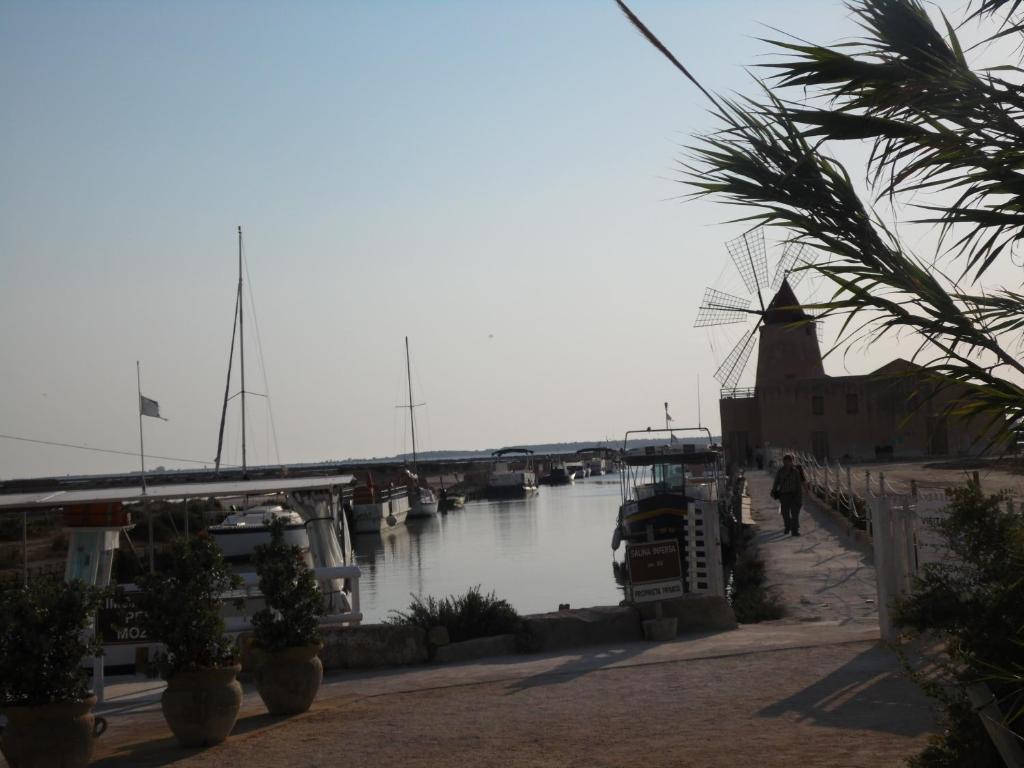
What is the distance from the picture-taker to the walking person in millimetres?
20266

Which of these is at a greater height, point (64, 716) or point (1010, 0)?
point (1010, 0)

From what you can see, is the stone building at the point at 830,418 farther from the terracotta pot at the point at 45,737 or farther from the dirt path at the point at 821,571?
the terracotta pot at the point at 45,737

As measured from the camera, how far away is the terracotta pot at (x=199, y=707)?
276 inches

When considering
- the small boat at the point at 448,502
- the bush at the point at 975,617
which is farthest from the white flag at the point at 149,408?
the small boat at the point at 448,502

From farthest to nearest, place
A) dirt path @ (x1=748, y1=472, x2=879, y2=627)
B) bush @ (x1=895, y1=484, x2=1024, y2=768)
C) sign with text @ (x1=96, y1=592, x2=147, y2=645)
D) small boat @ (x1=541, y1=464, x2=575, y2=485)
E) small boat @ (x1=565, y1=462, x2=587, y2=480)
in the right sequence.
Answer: small boat @ (x1=565, y1=462, x2=587, y2=480)
small boat @ (x1=541, y1=464, x2=575, y2=485)
dirt path @ (x1=748, y1=472, x2=879, y2=627)
sign with text @ (x1=96, y1=592, x2=147, y2=645)
bush @ (x1=895, y1=484, x2=1024, y2=768)

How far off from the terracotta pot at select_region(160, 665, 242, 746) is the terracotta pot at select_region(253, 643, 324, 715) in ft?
2.32

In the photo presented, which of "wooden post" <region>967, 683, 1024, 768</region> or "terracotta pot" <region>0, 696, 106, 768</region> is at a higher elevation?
"wooden post" <region>967, 683, 1024, 768</region>

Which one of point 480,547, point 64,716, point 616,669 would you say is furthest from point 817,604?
point 480,547

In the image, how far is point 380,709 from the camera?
784cm

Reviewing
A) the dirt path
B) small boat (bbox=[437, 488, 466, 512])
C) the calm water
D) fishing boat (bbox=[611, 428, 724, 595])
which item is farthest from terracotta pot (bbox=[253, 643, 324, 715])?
small boat (bbox=[437, 488, 466, 512])

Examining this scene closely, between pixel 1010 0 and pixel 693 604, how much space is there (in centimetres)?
789

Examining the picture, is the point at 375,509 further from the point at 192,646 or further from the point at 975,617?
the point at 975,617

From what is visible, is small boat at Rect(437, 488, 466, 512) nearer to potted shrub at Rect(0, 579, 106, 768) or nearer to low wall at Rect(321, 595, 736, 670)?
low wall at Rect(321, 595, 736, 670)

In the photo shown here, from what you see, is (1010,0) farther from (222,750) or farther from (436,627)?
(436,627)
